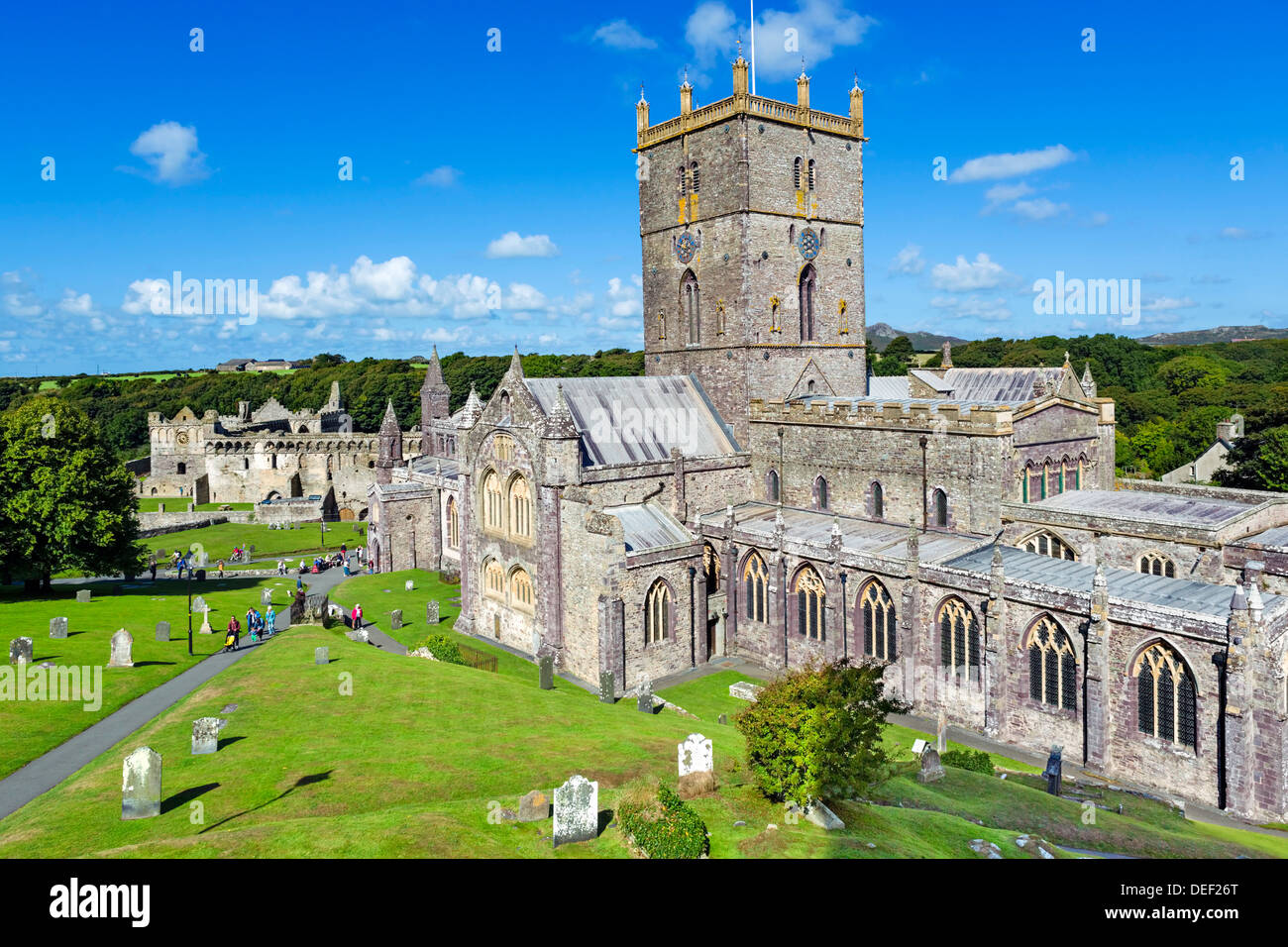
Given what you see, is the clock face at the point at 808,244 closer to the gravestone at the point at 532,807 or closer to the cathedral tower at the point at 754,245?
the cathedral tower at the point at 754,245

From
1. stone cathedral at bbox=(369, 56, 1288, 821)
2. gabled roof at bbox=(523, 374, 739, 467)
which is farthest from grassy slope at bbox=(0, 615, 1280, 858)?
gabled roof at bbox=(523, 374, 739, 467)

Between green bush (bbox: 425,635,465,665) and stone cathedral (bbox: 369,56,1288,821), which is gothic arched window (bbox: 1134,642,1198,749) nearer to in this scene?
stone cathedral (bbox: 369,56,1288,821)

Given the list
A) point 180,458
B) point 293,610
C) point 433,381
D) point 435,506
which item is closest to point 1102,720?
point 293,610

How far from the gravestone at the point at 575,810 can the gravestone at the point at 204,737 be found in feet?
39.3

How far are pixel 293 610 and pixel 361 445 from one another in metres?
63.3

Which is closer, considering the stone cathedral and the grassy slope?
the grassy slope

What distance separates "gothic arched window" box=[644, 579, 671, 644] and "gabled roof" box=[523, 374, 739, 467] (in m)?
6.10

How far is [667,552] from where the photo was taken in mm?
34844

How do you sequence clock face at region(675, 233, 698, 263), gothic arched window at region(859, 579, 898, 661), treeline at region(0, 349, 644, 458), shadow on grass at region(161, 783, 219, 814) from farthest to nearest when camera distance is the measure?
treeline at region(0, 349, 644, 458) < clock face at region(675, 233, 698, 263) < gothic arched window at region(859, 579, 898, 661) < shadow on grass at region(161, 783, 219, 814)

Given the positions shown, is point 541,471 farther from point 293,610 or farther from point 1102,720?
point 1102,720

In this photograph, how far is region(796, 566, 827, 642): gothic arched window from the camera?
33.7 metres

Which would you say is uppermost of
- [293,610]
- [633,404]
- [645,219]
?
[645,219]

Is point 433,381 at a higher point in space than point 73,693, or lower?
higher

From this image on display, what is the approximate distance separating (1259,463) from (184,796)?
2377 inches
